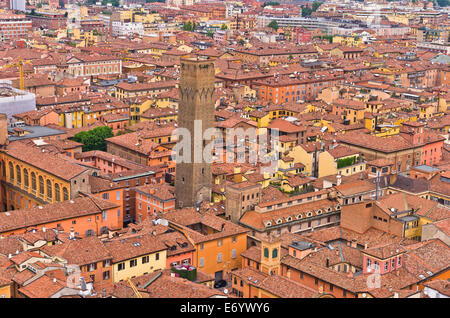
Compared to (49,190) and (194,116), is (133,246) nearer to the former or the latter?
(194,116)

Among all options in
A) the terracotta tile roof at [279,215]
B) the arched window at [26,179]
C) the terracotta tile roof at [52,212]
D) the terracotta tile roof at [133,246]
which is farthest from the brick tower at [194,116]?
the arched window at [26,179]

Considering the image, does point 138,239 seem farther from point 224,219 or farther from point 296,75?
point 296,75

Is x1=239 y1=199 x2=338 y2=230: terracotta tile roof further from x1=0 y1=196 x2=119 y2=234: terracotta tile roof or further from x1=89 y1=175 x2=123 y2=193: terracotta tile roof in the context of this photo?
x1=89 y1=175 x2=123 y2=193: terracotta tile roof

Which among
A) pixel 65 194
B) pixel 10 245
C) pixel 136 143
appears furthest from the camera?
pixel 136 143

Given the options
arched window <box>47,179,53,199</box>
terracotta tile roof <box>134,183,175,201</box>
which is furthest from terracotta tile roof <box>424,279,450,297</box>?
arched window <box>47,179,53,199</box>

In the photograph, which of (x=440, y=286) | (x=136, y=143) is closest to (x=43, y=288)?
(x=440, y=286)

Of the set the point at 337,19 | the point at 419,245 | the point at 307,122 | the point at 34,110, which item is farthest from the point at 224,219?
the point at 337,19
